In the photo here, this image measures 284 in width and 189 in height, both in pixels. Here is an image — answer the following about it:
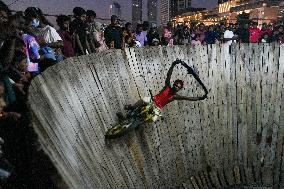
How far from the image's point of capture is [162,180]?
25.9ft

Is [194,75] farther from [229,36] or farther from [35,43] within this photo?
[229,36]

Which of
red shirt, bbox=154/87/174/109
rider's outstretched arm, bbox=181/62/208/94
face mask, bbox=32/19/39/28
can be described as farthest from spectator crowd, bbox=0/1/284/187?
rider's outstretched arm, bbox=181/62/208/94

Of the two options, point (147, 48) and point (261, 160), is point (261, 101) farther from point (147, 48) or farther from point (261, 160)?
point (147, 48)

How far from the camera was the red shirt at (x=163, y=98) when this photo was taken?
7.55 m

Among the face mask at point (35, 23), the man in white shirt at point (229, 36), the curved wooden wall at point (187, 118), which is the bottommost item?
the curved wooden wall at point (187, 118)

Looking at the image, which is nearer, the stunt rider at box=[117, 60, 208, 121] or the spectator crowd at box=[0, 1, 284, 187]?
the spectator crowd at box=[0, 1, 284, 187]

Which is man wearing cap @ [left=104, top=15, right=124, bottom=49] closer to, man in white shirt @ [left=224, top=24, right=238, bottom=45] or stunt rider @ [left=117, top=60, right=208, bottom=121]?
stunt rider @ [left=117, top=60, right=208, bottom=121]

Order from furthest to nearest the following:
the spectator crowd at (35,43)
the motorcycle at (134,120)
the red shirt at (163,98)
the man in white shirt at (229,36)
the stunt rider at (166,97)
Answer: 1. the man in white shirt at (229,36)
2. the red shirt at (163,98)
3. the stunt rider at (166,97)
4. the motorcycle at (134,120)
5. the spectator crowd at (35,43)

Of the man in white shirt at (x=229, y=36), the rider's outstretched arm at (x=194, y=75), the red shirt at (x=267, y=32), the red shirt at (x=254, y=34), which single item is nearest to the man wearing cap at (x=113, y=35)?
the rider's outstretched arm at (x=194, y=75)

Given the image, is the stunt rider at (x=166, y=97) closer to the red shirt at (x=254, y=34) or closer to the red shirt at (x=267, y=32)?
the red shirt at (x=254, y=34)

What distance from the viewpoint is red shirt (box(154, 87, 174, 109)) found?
297 inches

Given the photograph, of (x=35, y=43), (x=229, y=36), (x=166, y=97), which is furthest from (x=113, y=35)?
(x=229, y=36)

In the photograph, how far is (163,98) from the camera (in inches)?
302

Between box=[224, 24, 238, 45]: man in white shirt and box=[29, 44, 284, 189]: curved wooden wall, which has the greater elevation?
box=[224, 24, 238, 45]: man in white shirt
